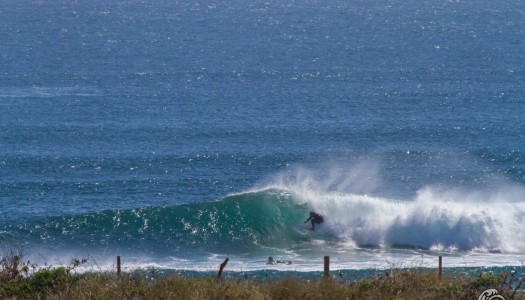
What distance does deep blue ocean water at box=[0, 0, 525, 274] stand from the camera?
3603 centimetres

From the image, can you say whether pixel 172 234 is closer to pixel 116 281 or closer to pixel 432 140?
pixel 116 281

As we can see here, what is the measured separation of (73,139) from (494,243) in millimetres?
26558

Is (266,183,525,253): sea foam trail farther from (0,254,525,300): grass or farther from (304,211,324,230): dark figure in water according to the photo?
(0,254,525,300): grass

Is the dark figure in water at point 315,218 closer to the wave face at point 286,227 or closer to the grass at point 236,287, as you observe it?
the wave face at point 286,227

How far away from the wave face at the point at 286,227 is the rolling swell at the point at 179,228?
0.03m

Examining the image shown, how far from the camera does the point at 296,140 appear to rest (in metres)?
56.2

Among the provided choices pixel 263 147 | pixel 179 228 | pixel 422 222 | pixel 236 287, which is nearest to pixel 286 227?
pixel 179 228

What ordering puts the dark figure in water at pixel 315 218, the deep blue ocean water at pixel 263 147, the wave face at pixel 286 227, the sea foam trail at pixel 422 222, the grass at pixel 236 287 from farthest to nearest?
the dark figure in water at pixel 315 218 → the deep blue ocean water at pixel 263 147 → the sea foam trail at pixel 422 222 → the wave face at pixel 286 227 → the grass at pixel 236 287

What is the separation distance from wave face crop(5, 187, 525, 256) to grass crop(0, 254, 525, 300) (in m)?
13.1

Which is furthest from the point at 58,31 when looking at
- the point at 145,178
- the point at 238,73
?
the point at 145,178

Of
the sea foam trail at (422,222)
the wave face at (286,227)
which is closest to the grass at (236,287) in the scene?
the wave face at (286,227)

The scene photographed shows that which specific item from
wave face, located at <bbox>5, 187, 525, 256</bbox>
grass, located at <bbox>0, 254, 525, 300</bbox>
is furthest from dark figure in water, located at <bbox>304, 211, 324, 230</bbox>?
grass, located at <bbox>0, 254, 525, 300</bbox>

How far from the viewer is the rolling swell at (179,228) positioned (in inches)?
1409

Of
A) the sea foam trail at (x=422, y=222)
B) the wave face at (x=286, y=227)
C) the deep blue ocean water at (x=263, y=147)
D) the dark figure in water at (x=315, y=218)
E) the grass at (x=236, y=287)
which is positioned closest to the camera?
the grass at (x=236, y=287)
